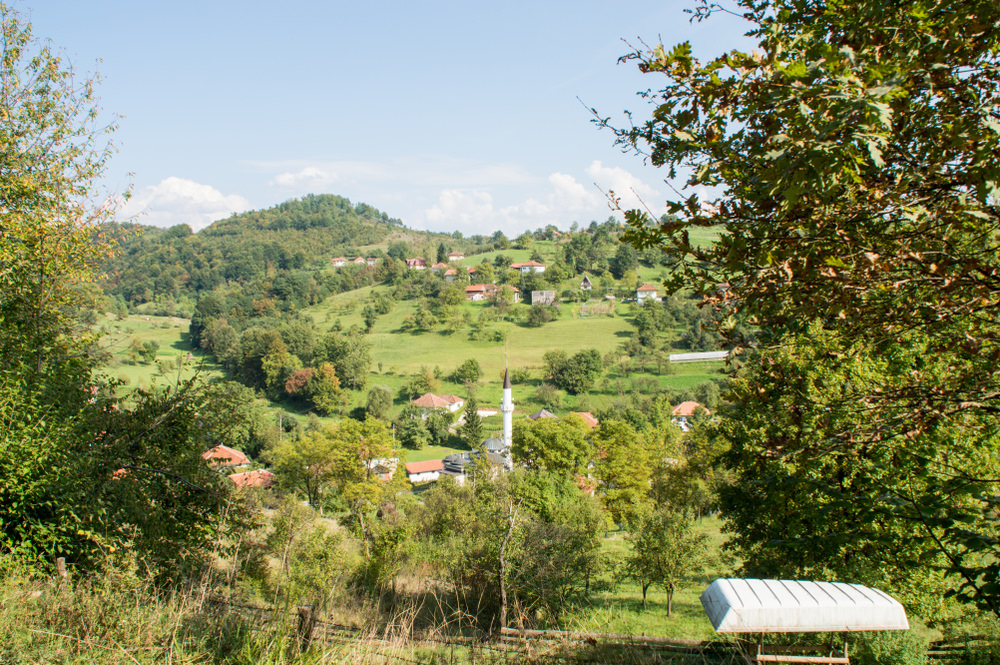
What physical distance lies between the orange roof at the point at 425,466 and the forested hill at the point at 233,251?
70.6m

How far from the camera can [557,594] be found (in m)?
14.0

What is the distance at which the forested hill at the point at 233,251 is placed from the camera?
12144cm

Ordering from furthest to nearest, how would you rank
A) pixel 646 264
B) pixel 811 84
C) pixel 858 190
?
1. pixel 646 264
2. pixel 858 190
3. pixel 811 84

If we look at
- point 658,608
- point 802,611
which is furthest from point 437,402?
point 802,611

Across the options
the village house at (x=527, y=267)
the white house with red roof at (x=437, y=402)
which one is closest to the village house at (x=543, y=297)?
the village house at (x=527, y=267)

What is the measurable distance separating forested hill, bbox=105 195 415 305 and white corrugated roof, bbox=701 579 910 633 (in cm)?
10519

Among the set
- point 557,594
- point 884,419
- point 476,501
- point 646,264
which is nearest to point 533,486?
point 476,501

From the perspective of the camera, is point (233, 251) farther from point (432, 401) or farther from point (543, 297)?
point (432, 401)

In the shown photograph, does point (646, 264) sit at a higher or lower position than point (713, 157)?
higher

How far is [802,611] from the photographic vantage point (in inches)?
172

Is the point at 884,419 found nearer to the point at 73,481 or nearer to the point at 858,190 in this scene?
the point at 858,190

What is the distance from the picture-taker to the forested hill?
121438 millimetres

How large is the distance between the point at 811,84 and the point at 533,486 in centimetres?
2190

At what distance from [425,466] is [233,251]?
407ft
